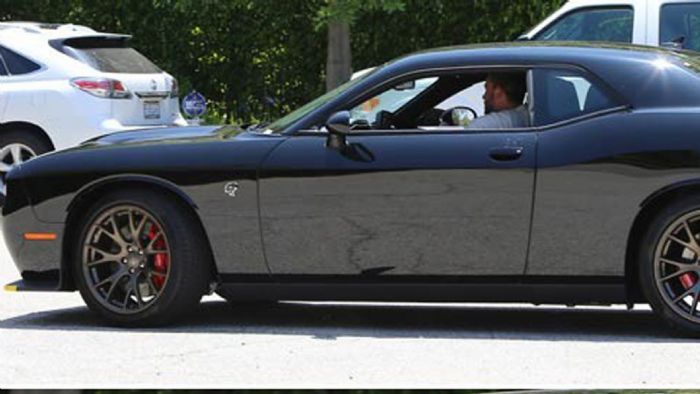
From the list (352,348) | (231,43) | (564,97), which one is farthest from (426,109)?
(231,43)

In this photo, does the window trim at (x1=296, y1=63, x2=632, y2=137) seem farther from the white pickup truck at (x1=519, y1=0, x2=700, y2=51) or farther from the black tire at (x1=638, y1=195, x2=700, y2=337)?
the white pickup truck at (x1=519, y1=0, x2=700, y2=51)

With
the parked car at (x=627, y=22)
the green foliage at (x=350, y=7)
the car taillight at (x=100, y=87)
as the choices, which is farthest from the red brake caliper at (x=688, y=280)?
the green foliage at (x=350, y=7)

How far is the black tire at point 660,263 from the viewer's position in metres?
7.17

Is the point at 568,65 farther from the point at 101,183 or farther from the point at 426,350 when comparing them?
the point at 101,183

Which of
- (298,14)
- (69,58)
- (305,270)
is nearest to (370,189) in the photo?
(305,270)

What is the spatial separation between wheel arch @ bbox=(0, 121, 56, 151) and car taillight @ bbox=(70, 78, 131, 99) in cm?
52

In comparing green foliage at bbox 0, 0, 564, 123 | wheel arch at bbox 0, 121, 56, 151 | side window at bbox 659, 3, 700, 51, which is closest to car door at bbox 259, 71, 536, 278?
side window at bbox 659, 3, 700, 51

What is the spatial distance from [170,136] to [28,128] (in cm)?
641

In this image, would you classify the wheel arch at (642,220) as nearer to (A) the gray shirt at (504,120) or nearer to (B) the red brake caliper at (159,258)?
(A) the gray shirt at (504,120)

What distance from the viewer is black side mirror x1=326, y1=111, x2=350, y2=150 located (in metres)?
7.50

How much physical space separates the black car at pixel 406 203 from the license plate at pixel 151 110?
6.57 m

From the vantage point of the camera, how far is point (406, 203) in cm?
741

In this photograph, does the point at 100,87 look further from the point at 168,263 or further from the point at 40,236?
the point at 168,263

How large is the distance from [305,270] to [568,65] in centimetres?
164
